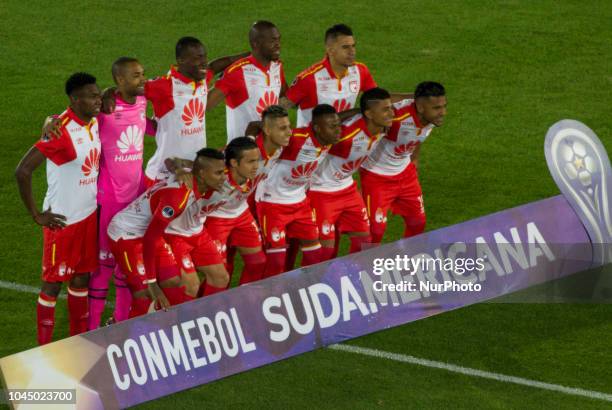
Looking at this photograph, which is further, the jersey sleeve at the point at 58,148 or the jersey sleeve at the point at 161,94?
the jersey sleeve at the point at 161,94

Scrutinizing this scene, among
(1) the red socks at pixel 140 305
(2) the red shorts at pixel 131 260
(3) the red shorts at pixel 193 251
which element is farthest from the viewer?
(3) the red shorts at pixel 193 251

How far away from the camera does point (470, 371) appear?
9.06 m

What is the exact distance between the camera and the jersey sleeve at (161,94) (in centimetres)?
977

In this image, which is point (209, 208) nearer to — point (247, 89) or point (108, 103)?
point (108, 103)

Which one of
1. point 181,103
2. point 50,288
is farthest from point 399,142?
point 50,288

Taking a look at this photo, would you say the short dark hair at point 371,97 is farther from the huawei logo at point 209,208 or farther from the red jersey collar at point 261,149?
the huawei logo at point 209,208

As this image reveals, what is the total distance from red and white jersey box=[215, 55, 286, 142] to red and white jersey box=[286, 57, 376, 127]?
0.20 meters

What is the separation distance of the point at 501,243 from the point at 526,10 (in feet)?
25.4

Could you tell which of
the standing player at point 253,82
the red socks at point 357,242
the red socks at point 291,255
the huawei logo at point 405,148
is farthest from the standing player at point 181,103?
the huawei logo at point 405,148

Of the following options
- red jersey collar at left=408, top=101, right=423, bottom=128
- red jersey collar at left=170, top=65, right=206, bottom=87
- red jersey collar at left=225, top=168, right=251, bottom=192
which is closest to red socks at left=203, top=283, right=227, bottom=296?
red jersey collar at left=225, top=168, right=251, bottom=192

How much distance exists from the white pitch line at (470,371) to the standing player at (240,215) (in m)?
1.03

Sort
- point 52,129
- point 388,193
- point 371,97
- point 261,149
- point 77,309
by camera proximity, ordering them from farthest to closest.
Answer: point 388,193 → point 371,97 → point 261,149 → point 77,309 → point 52,129

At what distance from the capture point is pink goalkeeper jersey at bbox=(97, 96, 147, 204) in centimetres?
938

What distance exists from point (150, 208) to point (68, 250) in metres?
0.67
